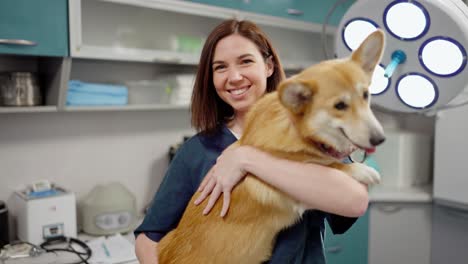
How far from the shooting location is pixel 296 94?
30.2 inches

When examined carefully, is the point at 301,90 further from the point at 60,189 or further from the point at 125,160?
the point at 125,160

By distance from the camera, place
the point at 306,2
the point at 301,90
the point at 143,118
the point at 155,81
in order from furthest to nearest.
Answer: the point at 306,2, the point at 143,118, the point at 155,81, the point at 301,90

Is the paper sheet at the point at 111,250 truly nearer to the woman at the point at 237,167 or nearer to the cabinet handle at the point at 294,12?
the woman at the point at 237,167

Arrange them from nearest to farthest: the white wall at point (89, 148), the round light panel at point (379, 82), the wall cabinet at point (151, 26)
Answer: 1. the round light panel at point (379, 82)
2. the wall cabinet at point (151, 26)
3. the white wall at point (89, 148)

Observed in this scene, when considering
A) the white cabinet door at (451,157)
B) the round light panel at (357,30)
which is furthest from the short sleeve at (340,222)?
the white cabinet door at (451,157)

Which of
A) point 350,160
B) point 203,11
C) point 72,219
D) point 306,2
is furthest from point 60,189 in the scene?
point 306,2

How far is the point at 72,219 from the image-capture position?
77.9 inches

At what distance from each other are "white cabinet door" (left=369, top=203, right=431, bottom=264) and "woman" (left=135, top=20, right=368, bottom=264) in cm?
166

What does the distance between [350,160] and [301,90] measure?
0.33m

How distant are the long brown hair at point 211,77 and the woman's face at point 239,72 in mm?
24

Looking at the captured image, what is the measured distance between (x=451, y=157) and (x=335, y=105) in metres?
1.92

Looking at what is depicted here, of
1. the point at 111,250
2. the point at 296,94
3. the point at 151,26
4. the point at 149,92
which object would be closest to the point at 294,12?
the point at 151,26

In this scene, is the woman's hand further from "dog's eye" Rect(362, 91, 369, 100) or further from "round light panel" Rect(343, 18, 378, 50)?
"round light panel" Rect(343, 18, 378, 50)

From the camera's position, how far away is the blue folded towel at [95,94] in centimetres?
190
